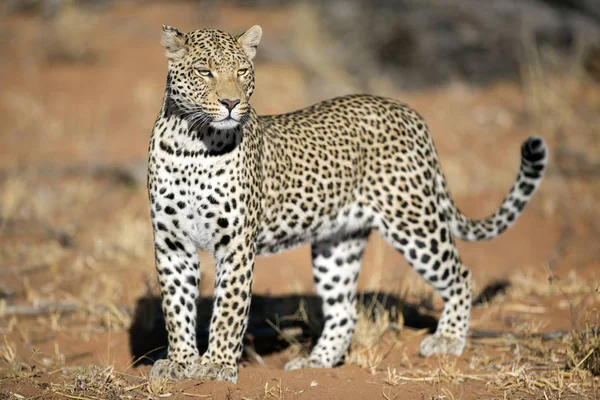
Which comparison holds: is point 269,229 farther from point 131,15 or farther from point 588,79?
point 131,15

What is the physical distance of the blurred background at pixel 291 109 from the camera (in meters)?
8.73

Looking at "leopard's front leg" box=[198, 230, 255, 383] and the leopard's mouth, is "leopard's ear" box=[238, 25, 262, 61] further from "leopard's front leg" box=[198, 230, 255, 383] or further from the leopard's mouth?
"leopard's front leg" box=[198, 230, 255, 383]

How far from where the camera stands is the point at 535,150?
653cm

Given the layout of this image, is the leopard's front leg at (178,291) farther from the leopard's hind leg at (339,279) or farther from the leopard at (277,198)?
the leopard's hind leg at (339,279)

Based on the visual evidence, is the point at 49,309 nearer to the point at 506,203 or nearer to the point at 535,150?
the point at 506,203

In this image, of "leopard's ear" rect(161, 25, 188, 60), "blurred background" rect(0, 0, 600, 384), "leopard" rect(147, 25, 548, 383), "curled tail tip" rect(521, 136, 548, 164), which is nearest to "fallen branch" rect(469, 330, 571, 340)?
"leopard" rect(147, 25, 548, 383)

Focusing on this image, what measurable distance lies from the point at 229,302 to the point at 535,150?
2.60 meters

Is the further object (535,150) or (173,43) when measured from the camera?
(535,150)

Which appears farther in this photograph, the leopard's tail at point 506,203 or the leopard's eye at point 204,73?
the leopard's tail at point 506,203

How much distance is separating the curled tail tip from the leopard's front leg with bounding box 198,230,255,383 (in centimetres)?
231

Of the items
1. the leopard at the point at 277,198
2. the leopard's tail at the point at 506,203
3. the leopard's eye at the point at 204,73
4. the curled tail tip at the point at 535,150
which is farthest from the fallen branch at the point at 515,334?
the leopard's eye at the point at 204,73

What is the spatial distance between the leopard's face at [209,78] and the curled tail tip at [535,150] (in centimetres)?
221

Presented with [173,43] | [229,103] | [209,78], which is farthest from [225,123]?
[173,43]

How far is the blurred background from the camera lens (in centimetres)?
873
